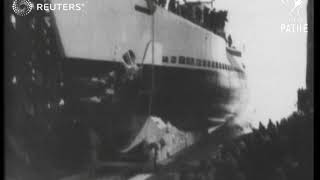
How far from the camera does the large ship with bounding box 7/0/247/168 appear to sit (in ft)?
4.37

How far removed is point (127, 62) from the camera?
1343 millimetres

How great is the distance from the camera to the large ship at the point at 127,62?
1.33 meters

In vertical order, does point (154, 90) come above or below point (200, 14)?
below

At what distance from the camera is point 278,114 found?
1352 mm

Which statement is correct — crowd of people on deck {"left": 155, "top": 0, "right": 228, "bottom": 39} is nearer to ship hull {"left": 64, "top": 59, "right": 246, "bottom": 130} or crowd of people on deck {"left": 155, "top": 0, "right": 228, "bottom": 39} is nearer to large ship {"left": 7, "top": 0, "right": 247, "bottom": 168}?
large ship {"left": 7, "top": 0, "right": 247, "bottom": 168}

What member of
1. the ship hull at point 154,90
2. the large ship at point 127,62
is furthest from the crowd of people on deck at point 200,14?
the ship hull at point 154,90

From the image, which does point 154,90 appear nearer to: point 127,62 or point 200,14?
point 127,62

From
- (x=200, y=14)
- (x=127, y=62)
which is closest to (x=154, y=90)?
(x=127, y=62)

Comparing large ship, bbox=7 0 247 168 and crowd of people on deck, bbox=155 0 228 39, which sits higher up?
crowd of people on deck, bbox=155 0 228 39

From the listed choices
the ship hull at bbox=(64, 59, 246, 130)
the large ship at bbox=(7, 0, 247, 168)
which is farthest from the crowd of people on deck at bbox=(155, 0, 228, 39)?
the ship hull at bbox=(64, 59, 246, 130)

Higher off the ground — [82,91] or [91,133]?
[82,91]

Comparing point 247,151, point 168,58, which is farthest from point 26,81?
point 247,151

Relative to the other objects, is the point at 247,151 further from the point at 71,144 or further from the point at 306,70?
the point at 71,144

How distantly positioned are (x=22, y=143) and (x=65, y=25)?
42 cm
